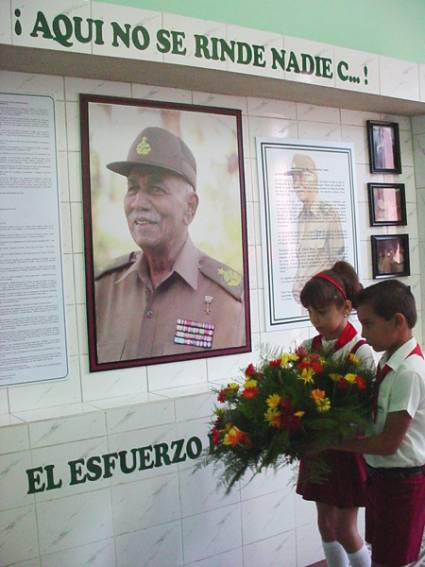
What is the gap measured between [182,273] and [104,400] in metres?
0.73

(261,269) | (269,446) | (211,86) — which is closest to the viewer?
(269,446)

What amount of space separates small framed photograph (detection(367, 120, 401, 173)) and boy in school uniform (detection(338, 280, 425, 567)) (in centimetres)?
210

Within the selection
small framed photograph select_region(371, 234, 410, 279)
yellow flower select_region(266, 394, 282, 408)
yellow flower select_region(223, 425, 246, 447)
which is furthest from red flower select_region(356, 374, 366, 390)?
small framed photograph select_region(371, 234, 410, 279)

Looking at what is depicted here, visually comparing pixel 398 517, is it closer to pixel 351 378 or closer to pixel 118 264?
pixel 351 378

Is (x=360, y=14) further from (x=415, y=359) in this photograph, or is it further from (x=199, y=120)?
(x=415, y=359)

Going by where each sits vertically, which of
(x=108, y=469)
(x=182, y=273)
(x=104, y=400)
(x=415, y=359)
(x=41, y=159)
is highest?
(x=41, y=159)

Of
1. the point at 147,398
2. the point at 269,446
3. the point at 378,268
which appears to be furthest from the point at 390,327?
the point at 378,268

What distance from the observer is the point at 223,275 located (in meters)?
3.35

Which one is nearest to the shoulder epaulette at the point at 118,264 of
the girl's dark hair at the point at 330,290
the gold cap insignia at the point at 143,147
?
the gold cap insignia at the point at 143,147

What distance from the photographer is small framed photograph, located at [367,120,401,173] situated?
395 cm

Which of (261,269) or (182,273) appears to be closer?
(182,273)

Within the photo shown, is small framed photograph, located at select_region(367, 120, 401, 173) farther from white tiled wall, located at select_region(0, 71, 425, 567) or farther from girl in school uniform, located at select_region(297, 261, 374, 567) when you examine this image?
girl in school uniform, located at select_region(297, 261, 374, 567)

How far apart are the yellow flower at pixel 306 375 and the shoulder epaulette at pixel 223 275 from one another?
138 cm

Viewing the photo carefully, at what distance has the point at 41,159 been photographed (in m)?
2.86
